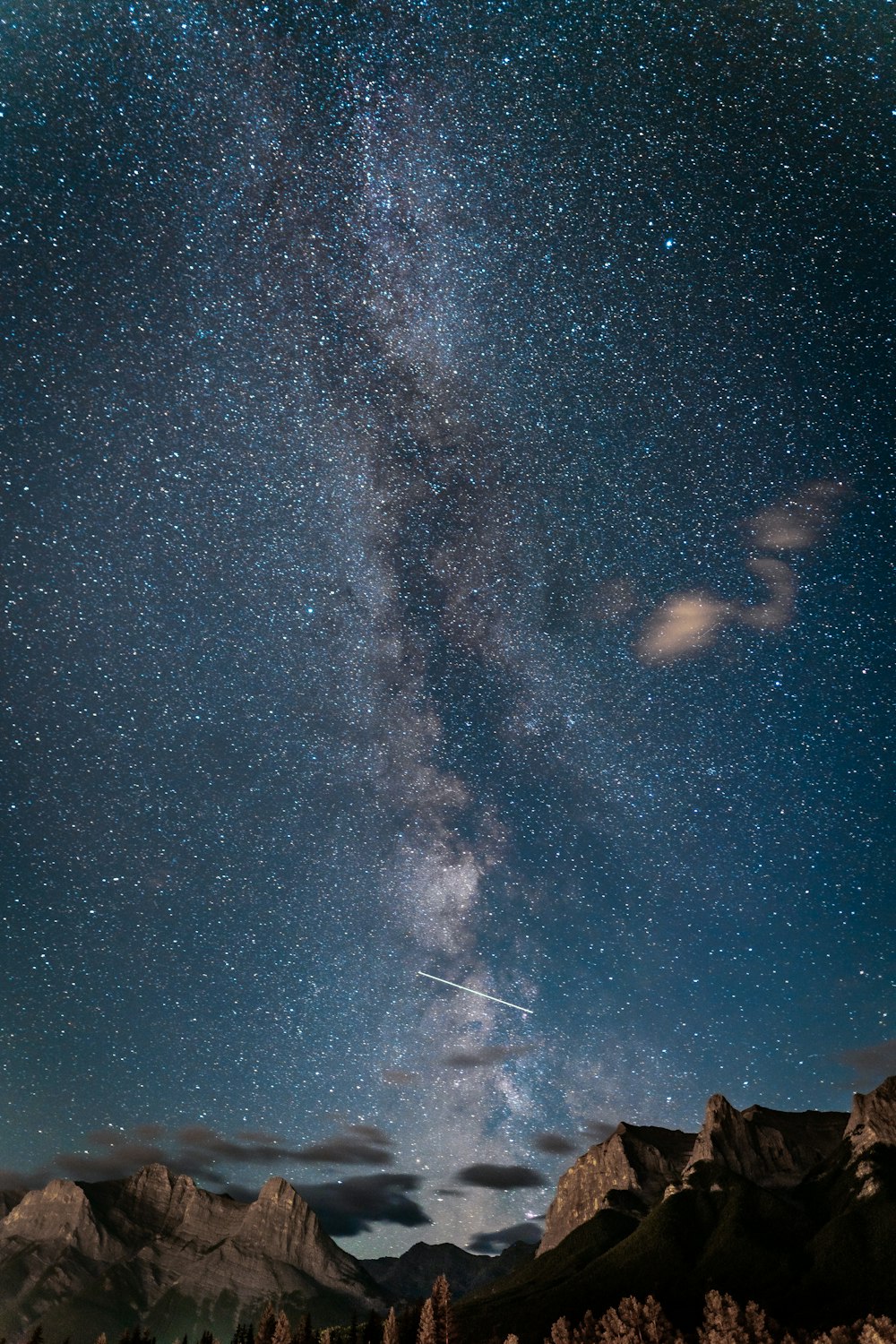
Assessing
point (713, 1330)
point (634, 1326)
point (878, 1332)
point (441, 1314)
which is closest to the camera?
point (878, 1332)

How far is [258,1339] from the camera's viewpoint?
168 m

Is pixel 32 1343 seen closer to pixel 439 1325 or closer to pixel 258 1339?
pixel 258 1339

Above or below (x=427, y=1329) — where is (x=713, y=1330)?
above

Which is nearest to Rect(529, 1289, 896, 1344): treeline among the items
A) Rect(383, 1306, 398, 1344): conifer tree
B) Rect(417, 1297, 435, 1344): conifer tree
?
Rect(417, 1297, 435, 1344): conifer tree

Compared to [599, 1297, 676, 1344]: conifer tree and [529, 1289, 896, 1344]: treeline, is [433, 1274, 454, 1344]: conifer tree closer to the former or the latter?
[529, 1289, 896, 1344]: treeline

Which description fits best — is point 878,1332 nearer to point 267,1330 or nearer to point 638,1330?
point 638,1330

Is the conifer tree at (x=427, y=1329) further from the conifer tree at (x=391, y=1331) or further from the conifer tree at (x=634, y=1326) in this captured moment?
the conifer tree at (x=634, y=1326)

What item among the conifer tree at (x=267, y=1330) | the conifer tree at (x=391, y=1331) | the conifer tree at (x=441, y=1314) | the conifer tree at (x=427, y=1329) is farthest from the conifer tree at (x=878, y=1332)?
the conifer tree at (x=267, y=1330)

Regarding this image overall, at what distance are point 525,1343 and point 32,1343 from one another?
114 metres

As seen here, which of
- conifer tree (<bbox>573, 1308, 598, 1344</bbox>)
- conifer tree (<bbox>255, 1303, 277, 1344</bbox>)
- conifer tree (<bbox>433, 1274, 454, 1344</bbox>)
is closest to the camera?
conifer tree (<bbox>433, 1274, 454, 1344</bbox>)

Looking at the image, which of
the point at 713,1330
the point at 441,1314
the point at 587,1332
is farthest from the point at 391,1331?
the point at 713,1330

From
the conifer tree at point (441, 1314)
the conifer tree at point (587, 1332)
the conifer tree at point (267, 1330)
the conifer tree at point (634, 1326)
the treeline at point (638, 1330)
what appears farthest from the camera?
the conifer tree at point (587, 1332)

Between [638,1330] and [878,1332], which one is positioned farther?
[638,1330]

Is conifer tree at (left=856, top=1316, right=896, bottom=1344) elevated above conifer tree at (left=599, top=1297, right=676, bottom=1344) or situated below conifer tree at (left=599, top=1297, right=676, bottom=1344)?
above
